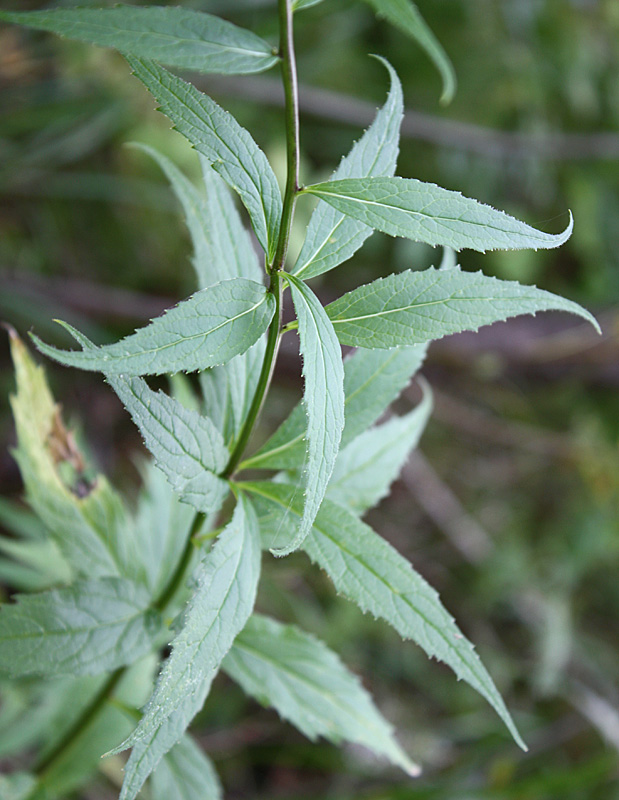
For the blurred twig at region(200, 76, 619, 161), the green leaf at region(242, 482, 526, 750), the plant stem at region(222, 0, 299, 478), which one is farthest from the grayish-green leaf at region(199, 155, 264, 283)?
the blurred twig at region(200, 76, 619, 161)

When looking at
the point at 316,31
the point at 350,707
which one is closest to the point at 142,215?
the point at 316,31

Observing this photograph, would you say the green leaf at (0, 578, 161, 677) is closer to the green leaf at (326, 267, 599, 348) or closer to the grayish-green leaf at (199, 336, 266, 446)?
the grayish-green leaf at (199, 336, 266, 446)

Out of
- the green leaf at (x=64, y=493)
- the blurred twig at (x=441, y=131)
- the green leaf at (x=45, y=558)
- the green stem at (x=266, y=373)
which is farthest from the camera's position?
the blurred twig at (x=441, y=131)

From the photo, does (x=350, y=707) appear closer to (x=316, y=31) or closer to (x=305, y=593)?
(x=305, y=593)

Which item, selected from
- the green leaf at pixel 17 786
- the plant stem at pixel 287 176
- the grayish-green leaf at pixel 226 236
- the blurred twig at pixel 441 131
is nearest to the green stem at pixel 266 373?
the plant stem at pixel 287 176

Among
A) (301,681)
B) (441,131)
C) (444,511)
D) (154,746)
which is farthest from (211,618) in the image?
(441,131)

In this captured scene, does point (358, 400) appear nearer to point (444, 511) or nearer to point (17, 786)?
point (17, 786)

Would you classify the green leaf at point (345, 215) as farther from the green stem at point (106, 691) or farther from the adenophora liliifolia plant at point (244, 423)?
the green stem at point (106, 691)
